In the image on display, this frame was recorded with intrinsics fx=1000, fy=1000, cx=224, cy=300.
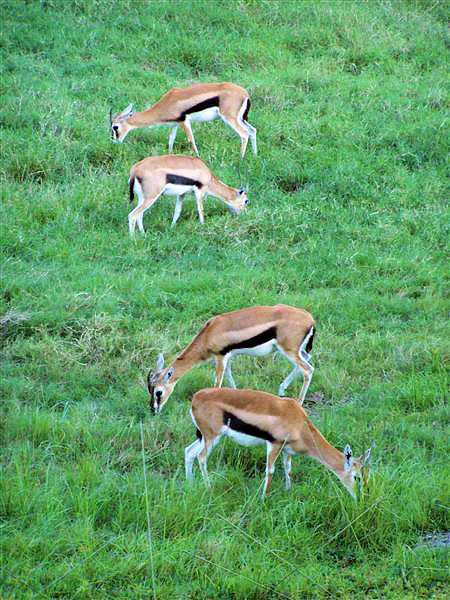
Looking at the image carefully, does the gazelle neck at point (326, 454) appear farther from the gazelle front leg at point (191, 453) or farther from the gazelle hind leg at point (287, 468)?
the gazelle front leg at point (191, 453)

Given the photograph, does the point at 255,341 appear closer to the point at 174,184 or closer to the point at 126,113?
the point at 174,184

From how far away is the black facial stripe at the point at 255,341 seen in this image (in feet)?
22.4

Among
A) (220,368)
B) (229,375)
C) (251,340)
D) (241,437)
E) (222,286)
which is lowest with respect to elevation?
(222,286)

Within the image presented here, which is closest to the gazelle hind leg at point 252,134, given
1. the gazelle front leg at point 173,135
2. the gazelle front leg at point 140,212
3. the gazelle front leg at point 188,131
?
the gazelle front leg at point 188,131

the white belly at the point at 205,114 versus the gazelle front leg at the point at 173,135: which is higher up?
the white belly at the point at 205,114

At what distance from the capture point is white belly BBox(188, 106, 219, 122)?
10696 mm

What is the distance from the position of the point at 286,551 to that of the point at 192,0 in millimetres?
10108

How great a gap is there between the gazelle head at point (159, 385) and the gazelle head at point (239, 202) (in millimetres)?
3300

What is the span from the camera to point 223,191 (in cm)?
966

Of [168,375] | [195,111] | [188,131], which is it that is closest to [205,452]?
[168,375]

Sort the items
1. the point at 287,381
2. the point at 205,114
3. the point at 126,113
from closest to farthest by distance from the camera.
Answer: the point at 287,381 → the point at 126,113 → the point at 205,114

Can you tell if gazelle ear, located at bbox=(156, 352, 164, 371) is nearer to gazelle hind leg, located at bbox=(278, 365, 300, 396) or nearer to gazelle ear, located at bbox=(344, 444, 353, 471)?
gazelle hind leg, located at bbox=(278, 365, 300, 396)

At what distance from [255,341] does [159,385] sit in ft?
2.46

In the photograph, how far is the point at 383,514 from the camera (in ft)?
17.3
